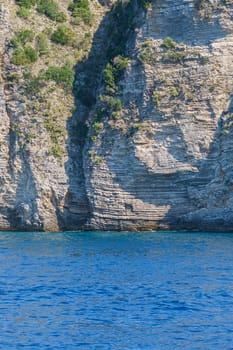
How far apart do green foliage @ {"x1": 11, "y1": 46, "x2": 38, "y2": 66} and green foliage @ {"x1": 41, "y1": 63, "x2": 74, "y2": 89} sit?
110 cm

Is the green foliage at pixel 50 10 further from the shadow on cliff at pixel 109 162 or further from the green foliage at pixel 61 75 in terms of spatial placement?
the green foliage at pixel 61 75

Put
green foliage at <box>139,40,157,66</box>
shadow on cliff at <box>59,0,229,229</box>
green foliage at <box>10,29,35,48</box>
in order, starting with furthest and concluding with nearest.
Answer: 1. green foliage at <box>10,29,35,48</box>
2. green foliage at <box>139,40,157,66</box>
3. shadow on cliff at <box>59,0,229,229</box>

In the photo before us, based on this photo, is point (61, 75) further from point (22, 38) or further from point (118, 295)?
point (118, 295)

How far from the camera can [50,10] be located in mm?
47562

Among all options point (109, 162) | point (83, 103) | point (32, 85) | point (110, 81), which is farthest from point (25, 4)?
point (109, 162)

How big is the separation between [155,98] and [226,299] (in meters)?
20.9

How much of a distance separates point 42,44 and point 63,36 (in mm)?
1445

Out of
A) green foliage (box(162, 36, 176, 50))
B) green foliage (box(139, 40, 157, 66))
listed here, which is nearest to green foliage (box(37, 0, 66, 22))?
green foliage (box(139, 40, 157, 66))

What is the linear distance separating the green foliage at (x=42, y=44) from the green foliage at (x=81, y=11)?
2.97 metres

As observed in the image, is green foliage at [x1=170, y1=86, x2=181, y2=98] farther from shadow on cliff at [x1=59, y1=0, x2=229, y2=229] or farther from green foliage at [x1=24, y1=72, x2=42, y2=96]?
green foliage at [x1=24, y1=72, x2=42, y2=96]

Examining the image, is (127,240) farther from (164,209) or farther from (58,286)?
(58,286)

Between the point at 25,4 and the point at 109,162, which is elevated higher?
the point at 25,4

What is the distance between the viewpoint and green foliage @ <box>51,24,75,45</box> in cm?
4653

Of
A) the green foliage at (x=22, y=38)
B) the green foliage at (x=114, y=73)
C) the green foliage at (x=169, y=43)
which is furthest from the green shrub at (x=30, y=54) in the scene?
the green foliage at (x=169, y=43)
